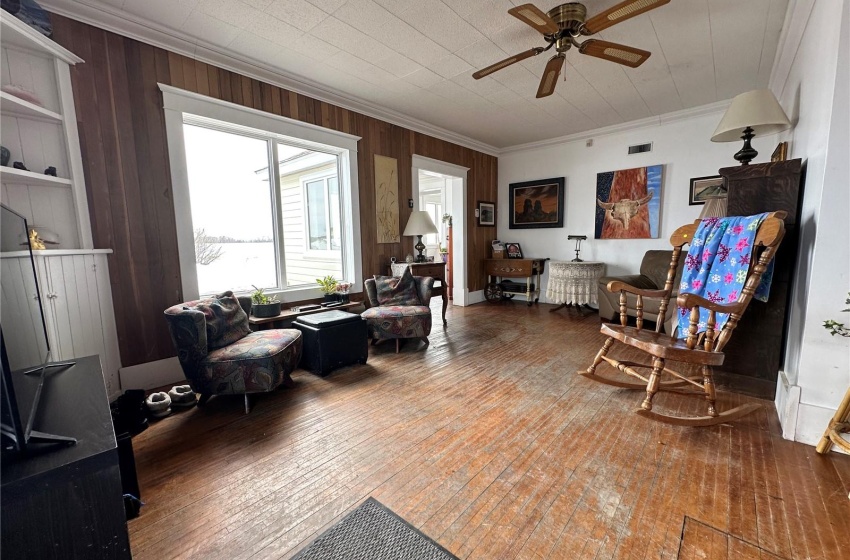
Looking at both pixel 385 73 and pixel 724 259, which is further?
pixel 385 73

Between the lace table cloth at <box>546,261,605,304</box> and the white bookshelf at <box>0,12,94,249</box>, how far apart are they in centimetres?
491

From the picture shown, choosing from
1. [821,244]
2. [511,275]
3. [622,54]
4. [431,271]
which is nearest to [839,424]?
[821,244]

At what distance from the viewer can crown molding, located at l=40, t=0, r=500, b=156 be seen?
7.29 feet

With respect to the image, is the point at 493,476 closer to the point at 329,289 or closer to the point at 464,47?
the point at 329,289

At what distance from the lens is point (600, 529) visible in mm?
1312

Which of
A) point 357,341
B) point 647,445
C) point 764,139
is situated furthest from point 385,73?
point 764,139

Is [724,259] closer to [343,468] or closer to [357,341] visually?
[343,468]

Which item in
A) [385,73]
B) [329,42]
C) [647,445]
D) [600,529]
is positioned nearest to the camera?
[600,529]

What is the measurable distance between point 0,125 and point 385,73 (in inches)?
105

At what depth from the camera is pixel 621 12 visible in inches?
76.9

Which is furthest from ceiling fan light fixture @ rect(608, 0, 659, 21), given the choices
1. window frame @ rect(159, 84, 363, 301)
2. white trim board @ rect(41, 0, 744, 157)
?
window frame @ rect(159, 84, 363, 301)

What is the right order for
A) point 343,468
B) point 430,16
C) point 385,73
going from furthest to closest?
point 385,73, point 430,16, point 343,468

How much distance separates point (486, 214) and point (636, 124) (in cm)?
245

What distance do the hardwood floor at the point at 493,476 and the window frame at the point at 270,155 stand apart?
4.40 feet
